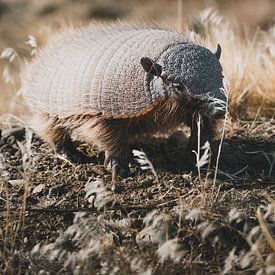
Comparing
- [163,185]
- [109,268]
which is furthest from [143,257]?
[163,185]

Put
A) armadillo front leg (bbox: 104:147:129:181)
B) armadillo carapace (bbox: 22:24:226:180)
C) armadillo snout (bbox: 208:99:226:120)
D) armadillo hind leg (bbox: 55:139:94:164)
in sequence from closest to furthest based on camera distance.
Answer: armadillo snout (bbox: 208:99:226:120) → armadillo carapace (bbox: 22:24:226:180) → armadillo front leg (bbox: 104:147:129:181) → armadillo hind leg (bbox: 55:139:94:164)

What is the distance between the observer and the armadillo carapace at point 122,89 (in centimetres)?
454

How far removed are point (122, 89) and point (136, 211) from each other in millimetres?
985

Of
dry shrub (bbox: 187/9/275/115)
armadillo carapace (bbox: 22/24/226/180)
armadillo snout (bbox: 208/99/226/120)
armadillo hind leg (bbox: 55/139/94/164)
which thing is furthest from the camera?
dry shrub (bbox: 187/9/275/115)

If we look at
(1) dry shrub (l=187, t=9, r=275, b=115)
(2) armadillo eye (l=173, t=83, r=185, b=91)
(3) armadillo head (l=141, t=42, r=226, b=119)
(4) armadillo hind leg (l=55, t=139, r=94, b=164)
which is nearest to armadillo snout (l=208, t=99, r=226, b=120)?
(3) armadillo head (l=141, t=42, r=226, b=119)

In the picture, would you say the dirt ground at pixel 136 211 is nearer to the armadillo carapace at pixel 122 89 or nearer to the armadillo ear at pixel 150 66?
the armadillo carapace at pixel 122 89

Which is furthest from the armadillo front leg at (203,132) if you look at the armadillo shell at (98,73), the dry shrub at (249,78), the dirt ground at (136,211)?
the dry shrub at (249,78)

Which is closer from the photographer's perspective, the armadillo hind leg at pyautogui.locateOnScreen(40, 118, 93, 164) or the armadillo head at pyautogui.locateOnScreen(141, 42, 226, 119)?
the armadillo head at pyautogui.locateOnScreen(141, 42, 226, 119)

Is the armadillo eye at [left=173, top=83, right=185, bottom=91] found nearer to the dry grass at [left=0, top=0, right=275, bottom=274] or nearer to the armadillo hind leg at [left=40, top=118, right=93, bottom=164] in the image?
the dry grass at [left=0, top=0, right=275, bottom=274]

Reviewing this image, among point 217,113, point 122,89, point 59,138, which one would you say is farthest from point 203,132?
point 59,138

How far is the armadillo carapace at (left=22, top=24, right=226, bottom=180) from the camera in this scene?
179 inches

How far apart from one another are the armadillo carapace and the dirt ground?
9.7 inches

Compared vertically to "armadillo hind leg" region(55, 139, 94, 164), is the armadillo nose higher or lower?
higher

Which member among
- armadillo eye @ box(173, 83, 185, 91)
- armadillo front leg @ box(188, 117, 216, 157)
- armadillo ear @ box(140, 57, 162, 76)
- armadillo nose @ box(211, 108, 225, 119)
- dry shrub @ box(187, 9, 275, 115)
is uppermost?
armadillo ear @ box(140, 57, 162, 76)
